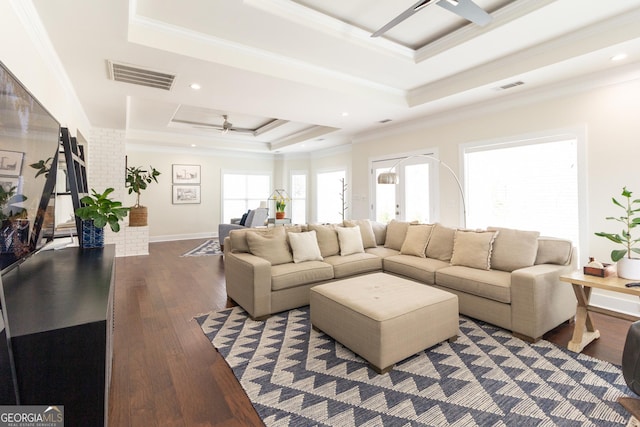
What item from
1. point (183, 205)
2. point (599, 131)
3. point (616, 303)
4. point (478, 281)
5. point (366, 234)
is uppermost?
point (599, 131)

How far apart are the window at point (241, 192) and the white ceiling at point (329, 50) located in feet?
14.0

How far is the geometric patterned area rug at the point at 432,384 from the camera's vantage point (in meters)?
1.70

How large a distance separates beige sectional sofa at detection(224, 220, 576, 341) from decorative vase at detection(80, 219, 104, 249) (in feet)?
4.23

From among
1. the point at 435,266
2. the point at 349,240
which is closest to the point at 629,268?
the point at 435,266

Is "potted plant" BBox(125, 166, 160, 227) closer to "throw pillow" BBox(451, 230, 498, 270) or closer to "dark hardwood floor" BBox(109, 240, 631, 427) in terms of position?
"dark hardwood floor" BBox(109, 240, 631, 427)

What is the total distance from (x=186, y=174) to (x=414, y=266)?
6.95 meters

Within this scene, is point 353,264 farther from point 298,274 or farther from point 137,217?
point 137,217

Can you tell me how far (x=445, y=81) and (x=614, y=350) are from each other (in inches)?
134

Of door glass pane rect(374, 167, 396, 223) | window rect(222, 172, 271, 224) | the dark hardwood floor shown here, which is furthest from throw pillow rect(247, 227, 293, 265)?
window rect(222, 172, 271, 224)

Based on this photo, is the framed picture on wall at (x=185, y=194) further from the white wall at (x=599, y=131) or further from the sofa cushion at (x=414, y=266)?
the white wall at (x=599, y=131)

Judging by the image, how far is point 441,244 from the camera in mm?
3783

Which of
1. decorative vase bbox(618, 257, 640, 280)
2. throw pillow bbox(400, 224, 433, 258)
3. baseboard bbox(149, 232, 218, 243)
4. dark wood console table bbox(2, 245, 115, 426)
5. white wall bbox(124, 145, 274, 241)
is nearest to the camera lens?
dark wood console table bbox(2, 245, 115, 426)

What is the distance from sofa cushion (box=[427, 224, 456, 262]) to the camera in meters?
3.72

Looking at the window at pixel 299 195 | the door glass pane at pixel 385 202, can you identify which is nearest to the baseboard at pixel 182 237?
the window at pixel 299 195
